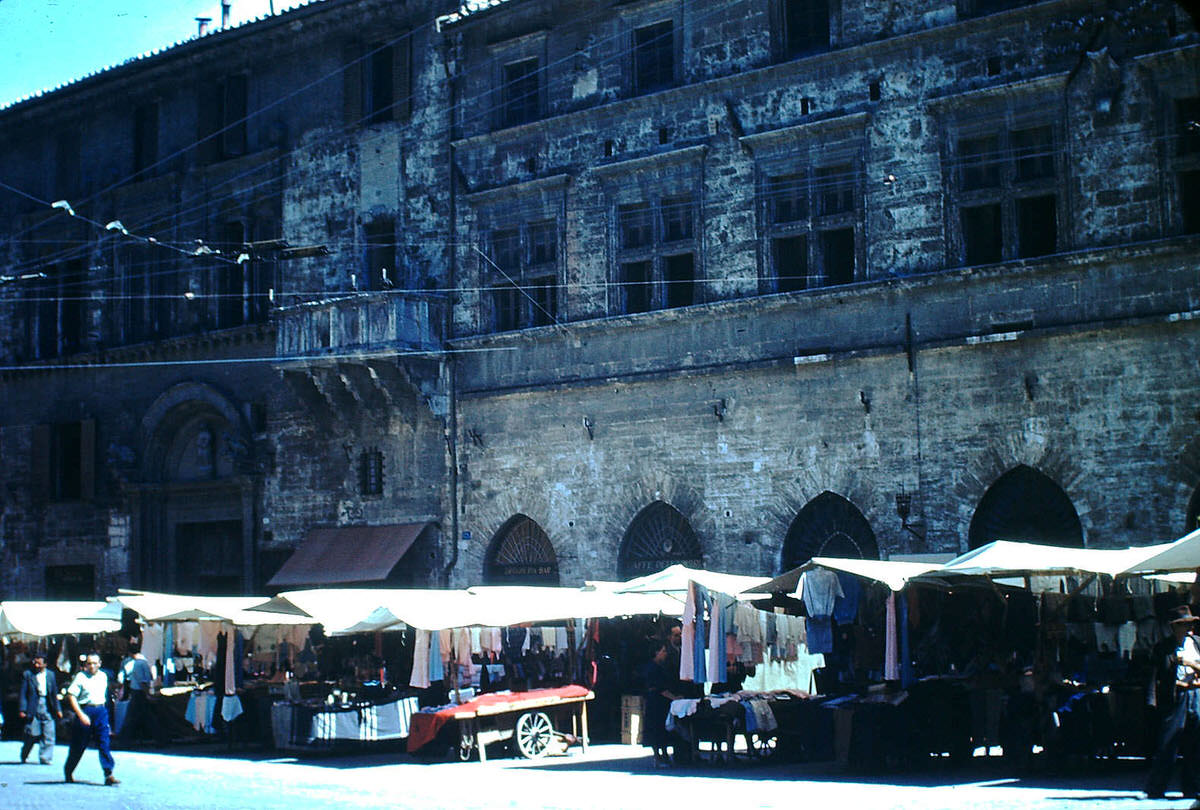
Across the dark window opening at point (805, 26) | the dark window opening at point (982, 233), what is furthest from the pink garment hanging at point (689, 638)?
the dark window opening at point (805, 26)

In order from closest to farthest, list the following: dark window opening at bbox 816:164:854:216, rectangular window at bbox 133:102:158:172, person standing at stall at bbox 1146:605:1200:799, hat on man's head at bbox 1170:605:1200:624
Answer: person standing at stall at bbox 1146:605:1200:799, hat on man's head at bbox 1170:605:1200:624, dark window opening at bbox 816:164:854:216, rectangular window at bbox 133:102:158:172

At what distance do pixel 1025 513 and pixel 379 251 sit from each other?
514 inches

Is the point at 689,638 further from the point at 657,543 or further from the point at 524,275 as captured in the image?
the point at 524,275

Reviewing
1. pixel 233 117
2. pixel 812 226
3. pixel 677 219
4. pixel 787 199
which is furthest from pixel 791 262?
pixel 233 117

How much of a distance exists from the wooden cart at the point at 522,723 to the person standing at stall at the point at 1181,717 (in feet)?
27.2

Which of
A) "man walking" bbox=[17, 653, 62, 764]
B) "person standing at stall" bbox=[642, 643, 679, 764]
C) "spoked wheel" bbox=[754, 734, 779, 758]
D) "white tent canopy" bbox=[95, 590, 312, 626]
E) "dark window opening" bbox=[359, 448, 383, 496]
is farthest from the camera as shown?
"dark window opening" bbox=[359, 448, 383, 496]

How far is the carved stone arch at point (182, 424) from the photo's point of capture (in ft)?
102

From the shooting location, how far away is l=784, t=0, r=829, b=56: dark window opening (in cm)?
2458

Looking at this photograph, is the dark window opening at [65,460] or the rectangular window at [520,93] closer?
the rectangular window at [520,93]

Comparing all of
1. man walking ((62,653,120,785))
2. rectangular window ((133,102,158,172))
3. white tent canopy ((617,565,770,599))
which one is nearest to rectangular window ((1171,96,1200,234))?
white tent canopy ((617,565,770,599))

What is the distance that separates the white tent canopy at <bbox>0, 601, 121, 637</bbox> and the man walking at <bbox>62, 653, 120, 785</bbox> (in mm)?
7306

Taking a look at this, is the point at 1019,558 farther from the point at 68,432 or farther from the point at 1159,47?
the point at 68,432

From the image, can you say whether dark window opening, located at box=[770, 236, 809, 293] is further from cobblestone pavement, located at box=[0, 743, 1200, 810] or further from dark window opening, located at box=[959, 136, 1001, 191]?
cobblestone pavement, located at box=[0, 743, 1200, 810]

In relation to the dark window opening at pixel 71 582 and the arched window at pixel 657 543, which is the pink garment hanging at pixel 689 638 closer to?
the arched window at pixel 657 543
